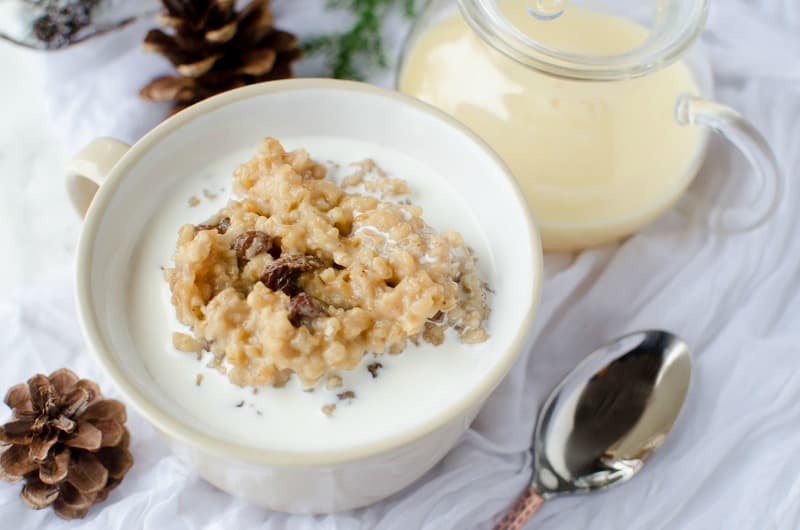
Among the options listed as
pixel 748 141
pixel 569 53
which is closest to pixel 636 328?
pixel 748 141

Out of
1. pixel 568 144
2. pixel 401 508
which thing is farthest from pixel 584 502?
pixel 568 144

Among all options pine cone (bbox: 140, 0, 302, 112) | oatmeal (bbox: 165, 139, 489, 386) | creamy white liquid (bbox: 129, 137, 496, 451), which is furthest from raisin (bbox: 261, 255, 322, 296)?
pine cone (bbox: 140, 0, 302, 112)

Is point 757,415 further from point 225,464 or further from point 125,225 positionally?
point 125,225

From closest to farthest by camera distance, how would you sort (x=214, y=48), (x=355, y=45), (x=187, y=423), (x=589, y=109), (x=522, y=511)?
(x=187, y=423) < (x=522, y=511) < (x=589, y=109) < (x=214, y=48) < (x=355, y=45)

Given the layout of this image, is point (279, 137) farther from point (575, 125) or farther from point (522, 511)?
point (522, 511)

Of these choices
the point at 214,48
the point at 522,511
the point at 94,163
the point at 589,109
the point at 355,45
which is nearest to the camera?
the point at 94,163

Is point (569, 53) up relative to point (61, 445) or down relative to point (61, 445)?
up

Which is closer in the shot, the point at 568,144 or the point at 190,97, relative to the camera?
the point at 568,144

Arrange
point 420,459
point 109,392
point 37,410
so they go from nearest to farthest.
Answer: point 420,459, point 37,410, point 109,392
